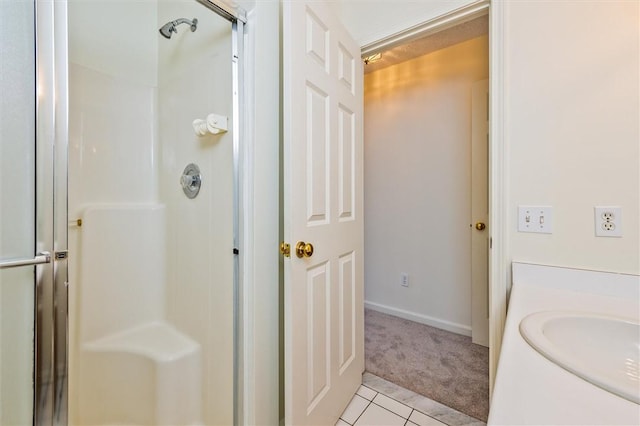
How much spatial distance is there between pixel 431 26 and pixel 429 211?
1.50m

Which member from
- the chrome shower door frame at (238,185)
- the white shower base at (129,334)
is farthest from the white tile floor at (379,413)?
the white shower base at (129,334)

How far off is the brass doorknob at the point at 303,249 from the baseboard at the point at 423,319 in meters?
1.88

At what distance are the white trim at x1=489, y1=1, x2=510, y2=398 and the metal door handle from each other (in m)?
1.57

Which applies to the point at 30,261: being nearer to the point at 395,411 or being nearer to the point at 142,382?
the point at 142,382

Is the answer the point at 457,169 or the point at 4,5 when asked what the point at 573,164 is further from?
the point at 4,5

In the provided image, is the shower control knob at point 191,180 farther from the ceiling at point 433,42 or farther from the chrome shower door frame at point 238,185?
the ceiling at point 433,42

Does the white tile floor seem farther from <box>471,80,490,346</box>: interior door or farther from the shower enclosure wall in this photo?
<box>471,80,490,346</box>: interior door

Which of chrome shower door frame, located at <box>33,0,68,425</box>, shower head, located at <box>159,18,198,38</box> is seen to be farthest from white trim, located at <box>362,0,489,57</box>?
chrome shower door frame, located at <box>33,0,68,425</box>

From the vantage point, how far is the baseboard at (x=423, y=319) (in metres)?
2.28

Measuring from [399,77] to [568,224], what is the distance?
6.69 feet

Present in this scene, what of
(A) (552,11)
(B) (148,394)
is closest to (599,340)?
(A) (552,11)

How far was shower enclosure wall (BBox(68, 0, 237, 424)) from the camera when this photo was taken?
1211mm

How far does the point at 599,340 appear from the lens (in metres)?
0.76

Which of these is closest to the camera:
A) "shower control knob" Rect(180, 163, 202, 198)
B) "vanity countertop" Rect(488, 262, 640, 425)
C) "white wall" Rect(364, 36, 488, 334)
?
"vanity countertop" Rect(488, 262, 640, 425)
